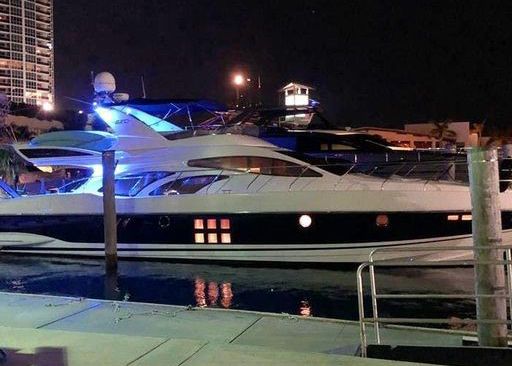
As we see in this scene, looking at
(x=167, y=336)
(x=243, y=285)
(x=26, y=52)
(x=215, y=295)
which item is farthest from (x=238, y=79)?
(x=26, y=52)

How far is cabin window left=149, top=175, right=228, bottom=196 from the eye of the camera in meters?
15.7

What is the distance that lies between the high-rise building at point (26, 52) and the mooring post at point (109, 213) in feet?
472

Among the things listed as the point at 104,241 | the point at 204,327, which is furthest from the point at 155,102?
the point at 204,327

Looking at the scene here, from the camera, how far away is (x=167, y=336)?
7035 millimetres

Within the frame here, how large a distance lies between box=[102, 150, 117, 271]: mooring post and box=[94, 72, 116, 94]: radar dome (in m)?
3.42

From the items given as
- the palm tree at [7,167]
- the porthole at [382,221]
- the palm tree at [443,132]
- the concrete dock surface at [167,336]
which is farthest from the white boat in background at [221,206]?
the palm tree at [443,132]

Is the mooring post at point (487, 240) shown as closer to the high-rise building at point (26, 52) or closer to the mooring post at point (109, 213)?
the mooring post at point (109, 213)

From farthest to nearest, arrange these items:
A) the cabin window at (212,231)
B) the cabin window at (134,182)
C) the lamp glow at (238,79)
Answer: the lamp glow at (238,79)
the cabin window at (134,182)
the cabin window at (212,231)

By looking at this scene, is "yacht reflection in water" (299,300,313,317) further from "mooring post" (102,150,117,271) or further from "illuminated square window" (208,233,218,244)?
"mooring post" (102,150,117,271)

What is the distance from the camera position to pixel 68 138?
680 inches

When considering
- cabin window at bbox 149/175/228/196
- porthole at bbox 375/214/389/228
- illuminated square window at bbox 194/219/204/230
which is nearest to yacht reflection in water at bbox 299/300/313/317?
porthole at bbox 375/214/389/228

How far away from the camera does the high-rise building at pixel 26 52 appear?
15588 centimetres

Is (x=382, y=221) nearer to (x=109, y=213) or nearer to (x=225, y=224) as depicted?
(x=225, y=224)

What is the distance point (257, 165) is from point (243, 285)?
3.32 metres
